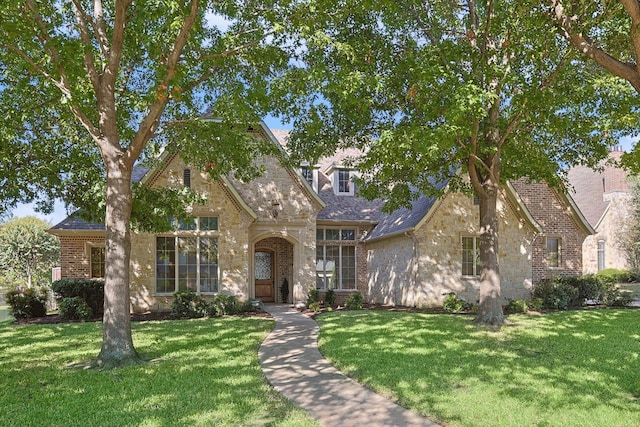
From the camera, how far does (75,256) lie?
710 inches

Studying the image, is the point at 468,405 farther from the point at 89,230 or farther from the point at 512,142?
the point at 89,230

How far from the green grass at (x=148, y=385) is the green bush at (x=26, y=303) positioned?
434 centimetres

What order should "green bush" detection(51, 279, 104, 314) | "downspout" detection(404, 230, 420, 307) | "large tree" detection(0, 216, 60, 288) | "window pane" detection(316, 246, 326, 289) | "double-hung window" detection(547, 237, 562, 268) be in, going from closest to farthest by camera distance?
"green bush" detection(51, 279, 104, 314)
"downspout" detection(404, 230, 420, 307)
"window pane" detection(316, 246, 326, 289)
"double-hung window" detection(547, 237, 562, 268)
"large tree" detection(0, 216, 60, 288)

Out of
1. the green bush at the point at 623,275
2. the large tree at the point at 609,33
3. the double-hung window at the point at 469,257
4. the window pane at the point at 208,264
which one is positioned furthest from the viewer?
the green bush at the point at 623,275

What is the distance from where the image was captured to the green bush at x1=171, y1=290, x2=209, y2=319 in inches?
615

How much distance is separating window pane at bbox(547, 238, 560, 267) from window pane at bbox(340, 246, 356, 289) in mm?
8351

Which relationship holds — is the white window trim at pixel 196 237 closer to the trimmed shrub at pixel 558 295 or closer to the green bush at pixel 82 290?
the green bush at pixel 82 290

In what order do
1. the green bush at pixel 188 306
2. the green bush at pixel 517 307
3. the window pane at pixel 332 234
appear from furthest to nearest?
the window pane at pixel 332 234, the green bush at pixel 517 307, the green bush at pixel 188 306

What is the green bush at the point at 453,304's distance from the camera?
54.9 feet

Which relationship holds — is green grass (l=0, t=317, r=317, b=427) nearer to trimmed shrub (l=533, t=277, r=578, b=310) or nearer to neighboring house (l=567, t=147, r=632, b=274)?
trimmed shrub (l=533, t=277, r=578, b=310)

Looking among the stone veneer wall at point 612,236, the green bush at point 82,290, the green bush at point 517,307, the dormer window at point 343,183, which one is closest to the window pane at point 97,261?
the green bush at point 82,290

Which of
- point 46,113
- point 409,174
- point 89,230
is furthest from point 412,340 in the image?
point 89,230

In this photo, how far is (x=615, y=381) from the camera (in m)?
7.23

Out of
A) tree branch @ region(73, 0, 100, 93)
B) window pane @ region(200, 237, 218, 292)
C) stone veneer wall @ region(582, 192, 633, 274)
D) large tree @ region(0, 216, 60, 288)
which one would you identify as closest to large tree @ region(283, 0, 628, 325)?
tree branch @ region(73, 0, 100, 93)
